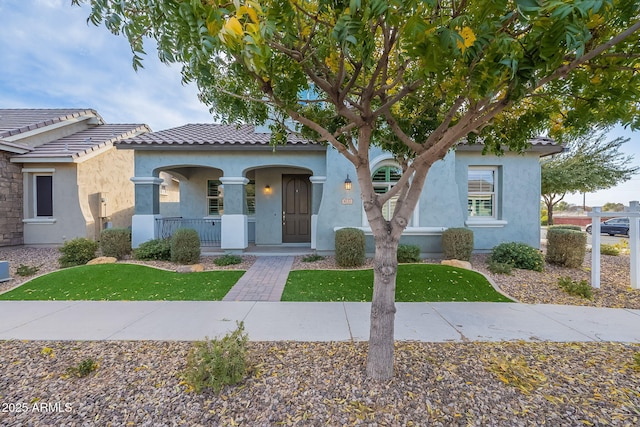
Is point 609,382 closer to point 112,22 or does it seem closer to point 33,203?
point 112,22

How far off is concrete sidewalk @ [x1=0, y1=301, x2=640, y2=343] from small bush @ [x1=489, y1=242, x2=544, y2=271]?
259cm

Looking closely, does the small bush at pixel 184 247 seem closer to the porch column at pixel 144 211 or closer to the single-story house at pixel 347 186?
the single-story house at pixel 347 186

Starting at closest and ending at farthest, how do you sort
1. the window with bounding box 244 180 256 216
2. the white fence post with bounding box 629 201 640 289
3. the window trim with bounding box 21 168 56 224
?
the white fence post with bounding box 629 201 640 289
the window trim with bounding box 21 168 56 224
the window with bounding box 244 180 256 216

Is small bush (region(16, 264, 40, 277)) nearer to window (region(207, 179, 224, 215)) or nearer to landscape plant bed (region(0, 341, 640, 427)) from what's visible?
landscape plant bed (region(0, 341, 640, 427))

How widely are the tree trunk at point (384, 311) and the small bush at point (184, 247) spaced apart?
6.75 metres

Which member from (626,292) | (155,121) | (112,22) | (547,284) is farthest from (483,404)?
(155,121)

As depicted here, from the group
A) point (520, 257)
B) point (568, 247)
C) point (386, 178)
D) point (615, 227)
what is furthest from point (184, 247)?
point (615, 227)

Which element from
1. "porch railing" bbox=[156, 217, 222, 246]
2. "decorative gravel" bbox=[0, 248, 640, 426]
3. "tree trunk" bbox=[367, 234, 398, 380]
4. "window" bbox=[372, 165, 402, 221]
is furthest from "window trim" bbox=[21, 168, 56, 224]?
"tree trunk" bbox=[367, 234, 398, 380]

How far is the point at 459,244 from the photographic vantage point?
810cm

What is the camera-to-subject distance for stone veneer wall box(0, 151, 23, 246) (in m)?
9.84

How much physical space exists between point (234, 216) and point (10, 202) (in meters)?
8.54

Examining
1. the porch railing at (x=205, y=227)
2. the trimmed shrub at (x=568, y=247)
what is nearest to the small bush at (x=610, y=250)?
the trimmed shrub at (x=568, y=247)

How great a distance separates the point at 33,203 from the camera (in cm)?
1069

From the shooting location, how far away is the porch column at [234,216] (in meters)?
9.07
